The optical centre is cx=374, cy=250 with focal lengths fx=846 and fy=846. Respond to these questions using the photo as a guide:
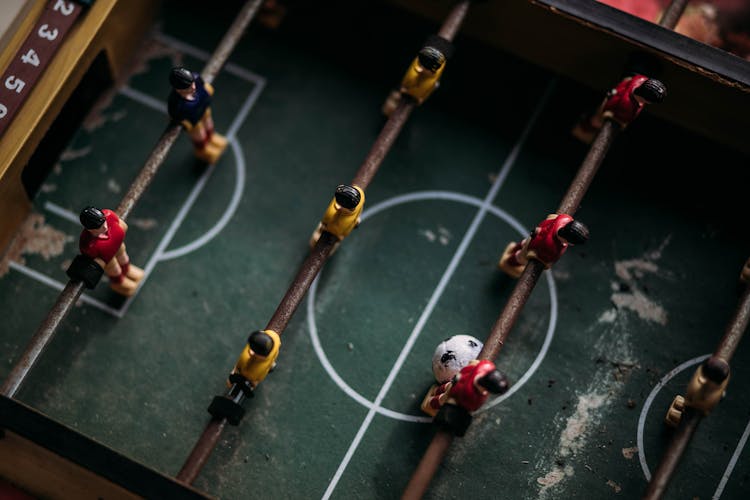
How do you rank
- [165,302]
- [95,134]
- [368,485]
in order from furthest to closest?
[95,134] → [165,302] → [368,485]

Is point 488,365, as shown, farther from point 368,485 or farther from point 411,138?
point 411,138

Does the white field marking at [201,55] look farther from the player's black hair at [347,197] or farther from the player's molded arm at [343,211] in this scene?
the player's black hair at [347,197]

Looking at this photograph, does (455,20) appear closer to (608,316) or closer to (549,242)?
(549,242)

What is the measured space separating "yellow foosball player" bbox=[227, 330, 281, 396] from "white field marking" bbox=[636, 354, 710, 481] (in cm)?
324

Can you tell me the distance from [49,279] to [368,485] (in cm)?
339

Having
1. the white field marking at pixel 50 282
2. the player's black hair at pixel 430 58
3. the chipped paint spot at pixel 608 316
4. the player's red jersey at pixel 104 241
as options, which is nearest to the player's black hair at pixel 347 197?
the player's black hair at pixel 430 58

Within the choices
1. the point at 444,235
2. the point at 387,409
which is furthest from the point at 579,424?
the point at 444,235

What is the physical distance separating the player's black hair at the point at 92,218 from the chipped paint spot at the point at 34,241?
4.93 feet

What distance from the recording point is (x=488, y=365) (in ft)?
20.4

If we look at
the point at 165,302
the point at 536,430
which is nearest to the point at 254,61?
the point at 165,302

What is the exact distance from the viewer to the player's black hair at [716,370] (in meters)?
6.11

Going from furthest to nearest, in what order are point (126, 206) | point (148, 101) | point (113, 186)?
1. point (148, 101)
2. point (113, 186)
3. point (126, 206)

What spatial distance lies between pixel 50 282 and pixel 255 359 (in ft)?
7.98

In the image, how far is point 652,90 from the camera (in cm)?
675
